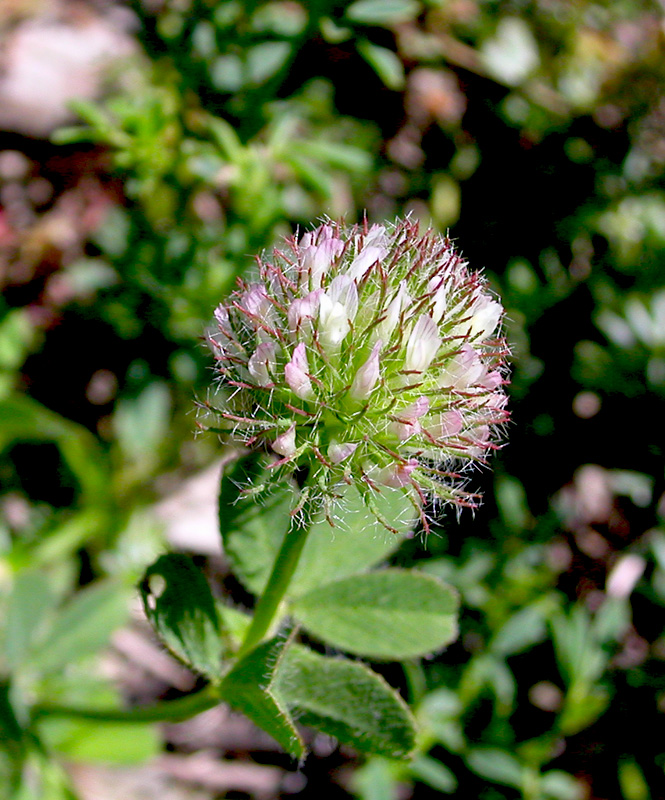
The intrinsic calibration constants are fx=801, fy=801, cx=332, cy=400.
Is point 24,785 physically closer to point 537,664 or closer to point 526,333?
point 537,664

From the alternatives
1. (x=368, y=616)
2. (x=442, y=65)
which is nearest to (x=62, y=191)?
(x=442, y=65)

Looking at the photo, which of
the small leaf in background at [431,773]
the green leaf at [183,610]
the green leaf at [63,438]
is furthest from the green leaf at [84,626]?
the green leaf at [183,610]

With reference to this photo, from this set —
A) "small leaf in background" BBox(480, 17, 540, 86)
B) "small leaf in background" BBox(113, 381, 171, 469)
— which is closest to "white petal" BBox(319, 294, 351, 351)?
"small leaf in background" BBox(113, 381, 171, 469)

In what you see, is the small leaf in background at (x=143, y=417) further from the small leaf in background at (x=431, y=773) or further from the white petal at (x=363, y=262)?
the white petal at (x=363, y=262)

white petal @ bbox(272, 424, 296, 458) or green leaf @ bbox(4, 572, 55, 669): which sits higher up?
white petal @ bbox(272, 424, 296, 458)

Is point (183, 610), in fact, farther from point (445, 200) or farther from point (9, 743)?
point (445, 200)

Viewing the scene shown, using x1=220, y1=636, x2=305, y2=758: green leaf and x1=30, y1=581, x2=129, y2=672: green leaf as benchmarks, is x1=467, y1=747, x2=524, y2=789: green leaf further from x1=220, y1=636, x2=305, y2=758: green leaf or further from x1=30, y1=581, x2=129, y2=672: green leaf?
x1=220, y1=636, x2=305, y2=758: green leaf
